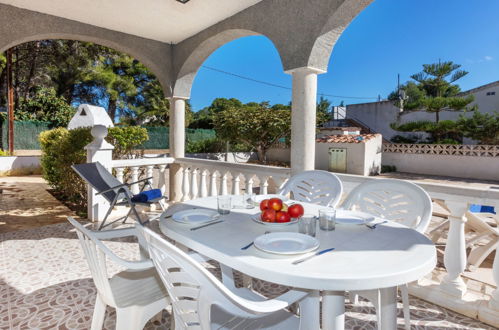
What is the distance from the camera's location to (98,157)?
404 centimetres

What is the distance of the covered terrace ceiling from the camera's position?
336 cm

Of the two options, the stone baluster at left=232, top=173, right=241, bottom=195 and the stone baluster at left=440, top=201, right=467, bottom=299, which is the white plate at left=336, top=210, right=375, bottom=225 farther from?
the stone baluster at left=232, top=173, right=241, bottom=195

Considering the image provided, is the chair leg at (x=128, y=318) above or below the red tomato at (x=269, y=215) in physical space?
below

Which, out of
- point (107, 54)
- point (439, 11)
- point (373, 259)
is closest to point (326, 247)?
point (373, 259)

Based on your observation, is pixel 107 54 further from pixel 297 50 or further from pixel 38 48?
pixel 297 50

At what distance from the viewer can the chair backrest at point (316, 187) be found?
233cm

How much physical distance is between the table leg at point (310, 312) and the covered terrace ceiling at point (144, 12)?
3113 mm

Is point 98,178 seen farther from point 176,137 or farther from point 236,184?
point 236,184

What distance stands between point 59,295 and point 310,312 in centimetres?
205

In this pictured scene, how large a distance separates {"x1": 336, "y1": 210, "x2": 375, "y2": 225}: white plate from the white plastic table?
34 mm

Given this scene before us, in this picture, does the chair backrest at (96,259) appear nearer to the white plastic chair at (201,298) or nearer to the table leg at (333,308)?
the white plastic chair at (201,298)

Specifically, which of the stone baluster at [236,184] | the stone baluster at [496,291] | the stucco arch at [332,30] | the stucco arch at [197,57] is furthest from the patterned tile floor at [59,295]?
the stucco arch at [197,57]

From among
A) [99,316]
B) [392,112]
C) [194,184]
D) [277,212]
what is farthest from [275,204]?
[392,112]

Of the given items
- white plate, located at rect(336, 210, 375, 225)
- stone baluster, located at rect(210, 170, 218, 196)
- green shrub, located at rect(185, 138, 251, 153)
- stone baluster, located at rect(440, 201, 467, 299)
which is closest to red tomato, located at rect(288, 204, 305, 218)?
white plate, located at rect(336, 210, 375, 225)
